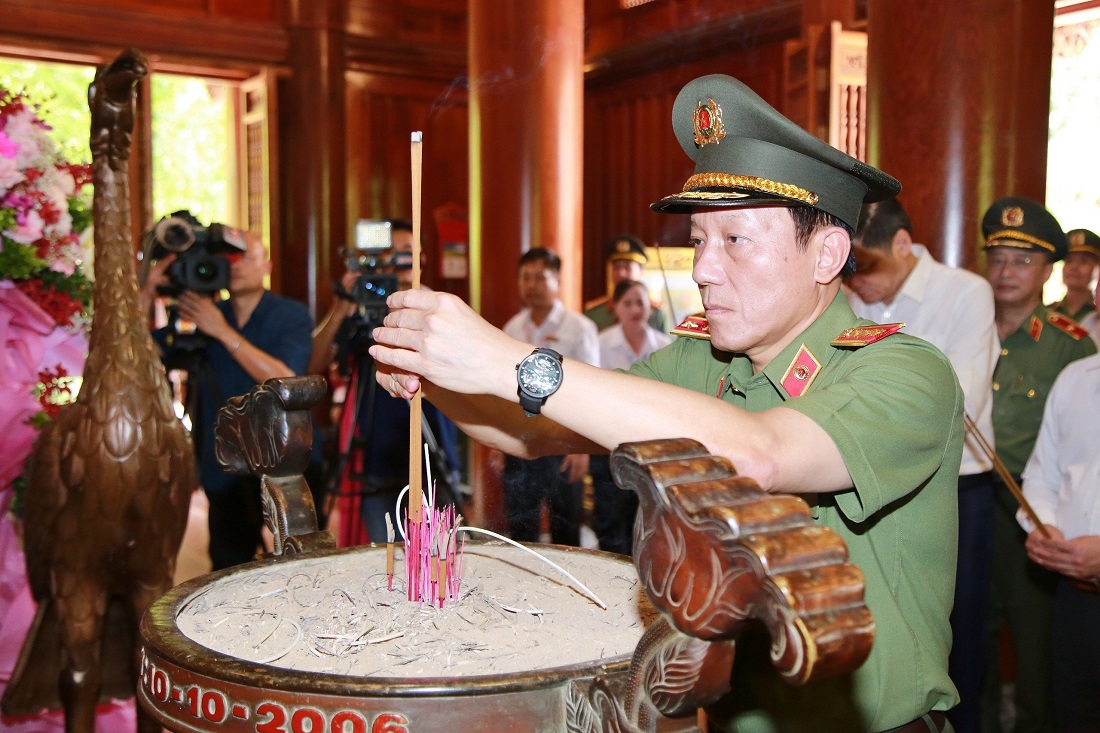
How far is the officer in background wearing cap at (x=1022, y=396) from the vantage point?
2852 mm

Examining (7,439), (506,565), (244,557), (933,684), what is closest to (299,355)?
(244,557)

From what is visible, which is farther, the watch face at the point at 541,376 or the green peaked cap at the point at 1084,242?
the green peaked cap at the point at 1084,242

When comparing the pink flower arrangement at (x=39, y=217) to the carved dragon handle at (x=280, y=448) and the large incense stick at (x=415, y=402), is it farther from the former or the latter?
the large incense stick at (x=415, y=402)

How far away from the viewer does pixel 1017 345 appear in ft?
10.7

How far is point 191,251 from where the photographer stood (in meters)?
2.96

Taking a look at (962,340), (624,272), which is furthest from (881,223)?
(624,272)

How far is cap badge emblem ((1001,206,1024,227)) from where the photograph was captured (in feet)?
9.70

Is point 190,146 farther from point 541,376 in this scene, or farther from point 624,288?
point 541,376

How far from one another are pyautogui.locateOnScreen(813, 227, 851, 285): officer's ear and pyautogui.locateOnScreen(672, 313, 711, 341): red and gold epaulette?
0.74 feet

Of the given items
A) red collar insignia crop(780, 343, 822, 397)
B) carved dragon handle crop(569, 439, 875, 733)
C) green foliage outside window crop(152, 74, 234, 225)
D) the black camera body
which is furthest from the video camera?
green foliage outside window crop(152, 74, 234, 225)

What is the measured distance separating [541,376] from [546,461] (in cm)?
105

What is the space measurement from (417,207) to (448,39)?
21.3 feet

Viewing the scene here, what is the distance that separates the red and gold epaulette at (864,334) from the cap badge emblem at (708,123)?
0.96 ft

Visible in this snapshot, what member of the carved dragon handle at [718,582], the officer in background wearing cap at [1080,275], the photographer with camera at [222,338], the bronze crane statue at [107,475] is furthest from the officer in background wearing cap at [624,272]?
the carved dragon handle at [718,582]
